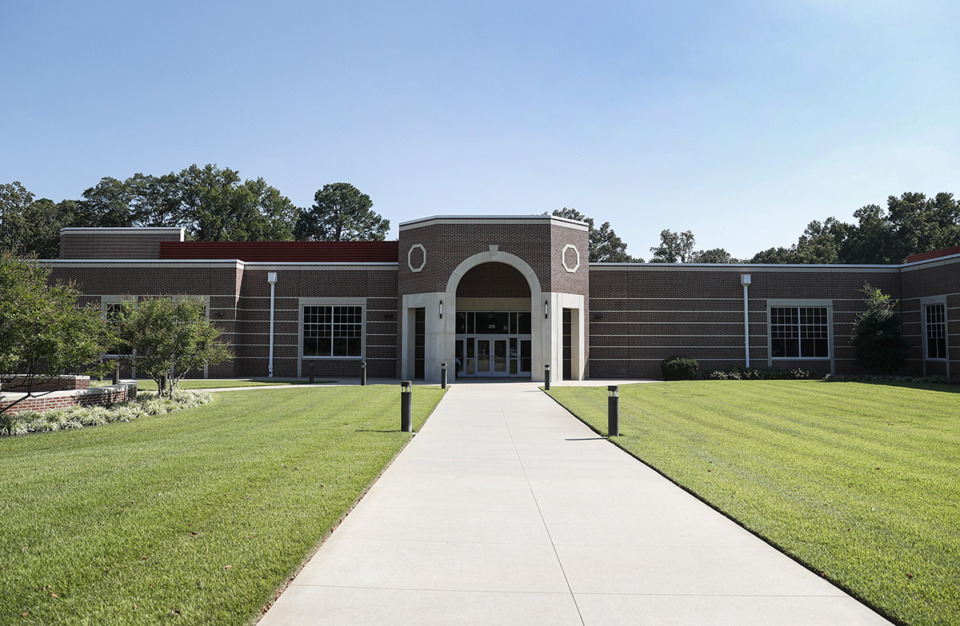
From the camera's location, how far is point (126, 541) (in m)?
5.14

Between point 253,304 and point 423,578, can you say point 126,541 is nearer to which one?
point 423,578

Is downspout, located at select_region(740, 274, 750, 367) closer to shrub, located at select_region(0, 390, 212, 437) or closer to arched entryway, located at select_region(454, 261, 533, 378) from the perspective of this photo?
arched entryway, located at select_region(454, 261, 533, 378)

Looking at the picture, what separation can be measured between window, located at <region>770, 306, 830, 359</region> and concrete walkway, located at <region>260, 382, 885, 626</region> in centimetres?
2551

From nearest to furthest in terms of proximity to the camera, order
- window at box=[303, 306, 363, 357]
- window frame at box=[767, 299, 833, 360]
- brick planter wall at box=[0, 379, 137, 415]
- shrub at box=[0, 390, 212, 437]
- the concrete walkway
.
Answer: the concrete walkway < shrub at box=[0, 390, 212, 437] < brick planter wall at box=[0, 379, 137, 415] < window at box=[303, 306, 363, 357] < window frame at box=[767, 299, 833, 360]

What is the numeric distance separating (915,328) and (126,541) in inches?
1351

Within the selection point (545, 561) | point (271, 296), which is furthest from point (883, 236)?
point (545, 561)

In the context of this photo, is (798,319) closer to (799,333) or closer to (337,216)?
(799,333)

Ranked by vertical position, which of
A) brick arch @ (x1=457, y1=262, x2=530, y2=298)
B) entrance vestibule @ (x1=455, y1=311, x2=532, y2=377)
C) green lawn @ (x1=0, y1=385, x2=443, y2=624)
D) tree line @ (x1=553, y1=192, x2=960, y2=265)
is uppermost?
tree line @ (x1=553, y1=192, x2=960, y2=265)

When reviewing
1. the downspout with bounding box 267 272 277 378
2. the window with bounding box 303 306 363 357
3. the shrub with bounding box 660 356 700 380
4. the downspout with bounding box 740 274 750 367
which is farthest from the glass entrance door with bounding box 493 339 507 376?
the downspout with bounding box 740 274 750 367

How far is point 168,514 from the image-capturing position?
19.4 ft

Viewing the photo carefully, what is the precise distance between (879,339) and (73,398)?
31377mm

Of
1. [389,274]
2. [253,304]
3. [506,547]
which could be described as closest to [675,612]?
[506,547]

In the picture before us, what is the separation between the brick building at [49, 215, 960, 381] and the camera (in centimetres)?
2884

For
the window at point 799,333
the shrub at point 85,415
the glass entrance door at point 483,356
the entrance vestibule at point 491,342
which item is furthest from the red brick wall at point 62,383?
the window at point 799,333
